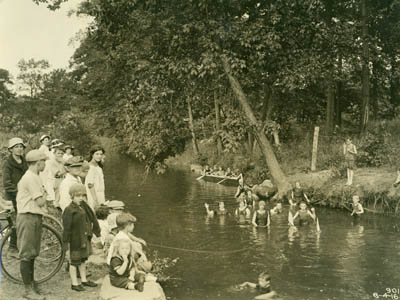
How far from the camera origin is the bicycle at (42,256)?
675cm

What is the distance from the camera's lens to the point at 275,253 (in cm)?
1112

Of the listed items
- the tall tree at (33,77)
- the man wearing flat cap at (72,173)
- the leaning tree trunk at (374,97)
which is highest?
the tall tree at (33,77)

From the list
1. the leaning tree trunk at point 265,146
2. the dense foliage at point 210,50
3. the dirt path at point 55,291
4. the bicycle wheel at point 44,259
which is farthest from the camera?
the leaning tree trunk at point 265,146

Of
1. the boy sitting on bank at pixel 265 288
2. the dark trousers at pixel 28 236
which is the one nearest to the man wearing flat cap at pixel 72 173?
the dark trousers at pixel 28 236

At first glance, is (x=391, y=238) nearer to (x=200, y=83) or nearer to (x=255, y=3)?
(x=200, y=83)

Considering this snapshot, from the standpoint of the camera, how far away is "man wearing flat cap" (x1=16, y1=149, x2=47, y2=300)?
6.04 metres

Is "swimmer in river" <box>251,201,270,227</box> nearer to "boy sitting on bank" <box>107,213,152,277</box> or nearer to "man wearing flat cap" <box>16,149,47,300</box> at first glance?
"boy sitting on bank" <box>107,213,152,277</box>

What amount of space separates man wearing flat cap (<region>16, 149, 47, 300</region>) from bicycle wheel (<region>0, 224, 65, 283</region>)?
52cm

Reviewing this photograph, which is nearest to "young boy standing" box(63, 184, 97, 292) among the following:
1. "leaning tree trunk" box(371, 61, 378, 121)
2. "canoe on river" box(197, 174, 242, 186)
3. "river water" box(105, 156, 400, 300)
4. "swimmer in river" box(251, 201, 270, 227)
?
"river water" box(105, 156, 400, 300)

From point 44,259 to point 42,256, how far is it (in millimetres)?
108

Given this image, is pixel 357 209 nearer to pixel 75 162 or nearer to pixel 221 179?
pixel 75 162

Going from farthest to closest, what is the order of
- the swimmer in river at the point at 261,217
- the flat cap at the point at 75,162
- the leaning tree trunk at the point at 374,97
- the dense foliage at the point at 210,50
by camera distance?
the leaning tree trunk at the point at 374,97, the dense foliage at the point at 210,50, the swimmer in river at the point at 261,217, the flat cap at the point at 75,162

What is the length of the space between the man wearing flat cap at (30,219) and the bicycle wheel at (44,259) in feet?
1.69

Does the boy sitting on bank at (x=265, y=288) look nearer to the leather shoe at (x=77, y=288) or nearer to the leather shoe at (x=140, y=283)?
the leather shoe at (x=140, y=283)
